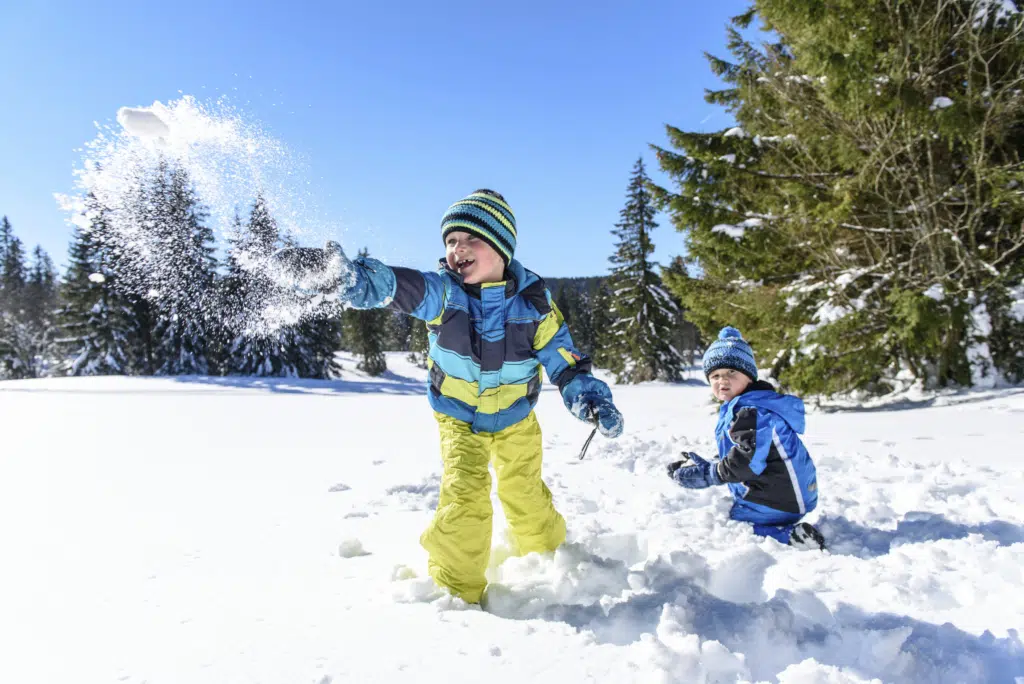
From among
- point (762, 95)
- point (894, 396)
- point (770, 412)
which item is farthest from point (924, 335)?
point (770, 412)

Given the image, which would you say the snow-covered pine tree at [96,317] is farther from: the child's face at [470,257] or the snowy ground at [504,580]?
the child's face at [470,257]

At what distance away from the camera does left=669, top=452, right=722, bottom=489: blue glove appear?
9.73 feet

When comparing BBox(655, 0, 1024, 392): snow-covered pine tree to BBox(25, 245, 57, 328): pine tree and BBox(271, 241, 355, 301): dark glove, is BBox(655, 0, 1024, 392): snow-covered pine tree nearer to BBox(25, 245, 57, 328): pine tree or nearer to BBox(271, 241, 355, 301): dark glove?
BBox(271, 241, 355, 301): dark glove

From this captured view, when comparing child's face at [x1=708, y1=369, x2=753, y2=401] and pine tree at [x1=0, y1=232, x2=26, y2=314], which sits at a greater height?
pine tree at [x1=0, y1=232, x2=26, y2=314]

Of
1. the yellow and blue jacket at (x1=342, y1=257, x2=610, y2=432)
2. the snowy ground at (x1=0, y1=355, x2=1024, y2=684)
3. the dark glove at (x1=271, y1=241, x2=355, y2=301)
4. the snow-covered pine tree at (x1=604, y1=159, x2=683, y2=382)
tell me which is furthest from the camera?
the snow-covered pine tree at (x1=604, y1=159, x2=683, y2=382)

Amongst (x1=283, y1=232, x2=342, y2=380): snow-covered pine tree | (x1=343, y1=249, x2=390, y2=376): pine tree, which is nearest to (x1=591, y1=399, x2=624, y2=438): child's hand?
(x1=283, y1=232, x2=342, y2=380): snow-covered pine tree

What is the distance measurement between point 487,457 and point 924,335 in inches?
315

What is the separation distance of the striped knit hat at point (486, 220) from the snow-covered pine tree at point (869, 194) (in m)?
6.88

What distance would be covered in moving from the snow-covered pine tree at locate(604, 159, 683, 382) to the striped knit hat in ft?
80.4

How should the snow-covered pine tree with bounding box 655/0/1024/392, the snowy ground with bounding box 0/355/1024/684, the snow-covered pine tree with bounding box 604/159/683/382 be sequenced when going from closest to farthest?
the snowy ground with bounding box 0/355/1024/684
the snow-covered pine tree with bounding box 655/0/1024/392
the snow-covered pine tree with bounding box 604/159/683/382

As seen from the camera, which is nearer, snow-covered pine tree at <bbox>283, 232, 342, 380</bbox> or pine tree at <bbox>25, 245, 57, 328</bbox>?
snow-covered pine tree at <bbox>283, 232, 342, 380</bbox>

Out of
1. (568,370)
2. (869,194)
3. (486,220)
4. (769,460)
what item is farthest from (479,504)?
(869,194)

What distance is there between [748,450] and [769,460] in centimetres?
17

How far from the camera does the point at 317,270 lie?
211cm
